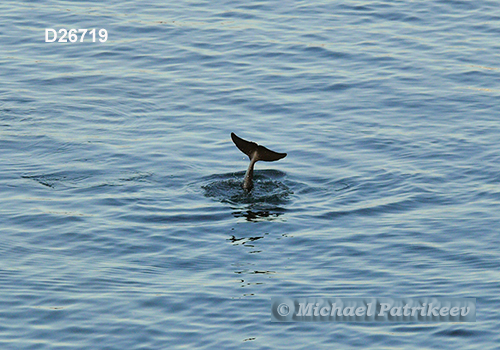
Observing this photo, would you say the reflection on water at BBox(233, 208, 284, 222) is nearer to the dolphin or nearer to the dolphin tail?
the dolphin

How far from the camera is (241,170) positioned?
18438 mm

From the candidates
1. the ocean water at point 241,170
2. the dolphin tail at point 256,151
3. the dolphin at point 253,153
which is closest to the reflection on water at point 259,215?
the ocean water at point 241,170

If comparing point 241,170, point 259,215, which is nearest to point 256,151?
point 259,215

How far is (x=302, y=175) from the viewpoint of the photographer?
722 inches

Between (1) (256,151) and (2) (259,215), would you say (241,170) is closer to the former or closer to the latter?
(1) (256,151)

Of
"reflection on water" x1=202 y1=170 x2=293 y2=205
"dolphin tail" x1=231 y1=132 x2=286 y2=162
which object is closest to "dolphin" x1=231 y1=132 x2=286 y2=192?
"dolphin tail" x1=231 y1=132 x2=286 y2=162

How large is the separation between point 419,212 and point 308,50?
32.1ft

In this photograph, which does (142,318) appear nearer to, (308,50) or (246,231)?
(246,231)

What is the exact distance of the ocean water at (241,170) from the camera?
1315cm

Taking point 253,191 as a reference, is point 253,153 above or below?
above

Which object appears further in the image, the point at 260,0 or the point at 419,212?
the point at 260,0

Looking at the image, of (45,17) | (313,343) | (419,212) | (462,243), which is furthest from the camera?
(45,17)

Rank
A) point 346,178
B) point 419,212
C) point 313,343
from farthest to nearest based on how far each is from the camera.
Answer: point 346,178
point 419,212
point 313,343

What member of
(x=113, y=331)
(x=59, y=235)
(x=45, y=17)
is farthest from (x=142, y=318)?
(x=45, y=17)
